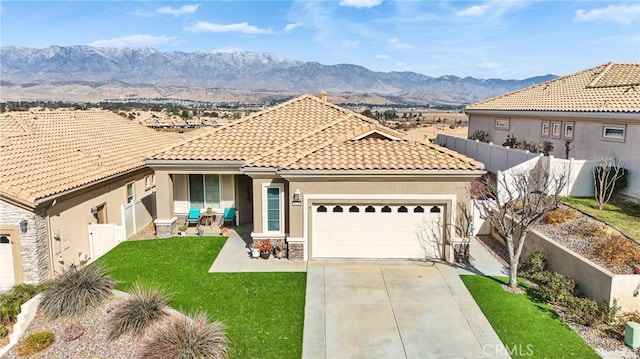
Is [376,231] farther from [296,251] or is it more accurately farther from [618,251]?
[618,251]

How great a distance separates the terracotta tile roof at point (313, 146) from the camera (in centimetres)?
1474

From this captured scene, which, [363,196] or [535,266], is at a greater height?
[363,196]

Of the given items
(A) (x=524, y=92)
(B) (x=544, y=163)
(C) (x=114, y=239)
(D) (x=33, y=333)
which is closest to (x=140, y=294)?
(D) (x=33, y=333)

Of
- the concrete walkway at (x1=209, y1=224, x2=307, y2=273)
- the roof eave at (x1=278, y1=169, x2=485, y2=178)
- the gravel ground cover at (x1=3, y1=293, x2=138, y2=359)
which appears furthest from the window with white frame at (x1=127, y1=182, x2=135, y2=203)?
the gravel ground cover at (x1=3, y1=293, x2=138, y2=359)

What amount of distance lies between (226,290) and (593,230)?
1146 centimetres

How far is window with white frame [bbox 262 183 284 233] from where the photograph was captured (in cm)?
1570

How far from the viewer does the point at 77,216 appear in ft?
50.9

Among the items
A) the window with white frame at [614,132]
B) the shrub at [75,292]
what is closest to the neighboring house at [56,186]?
the shrub at [75,292]

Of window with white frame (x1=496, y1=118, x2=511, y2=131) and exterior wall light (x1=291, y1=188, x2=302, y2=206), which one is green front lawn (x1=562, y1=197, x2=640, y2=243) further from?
window with white frame (x1=496, y1=118, x2=511, y2=131)

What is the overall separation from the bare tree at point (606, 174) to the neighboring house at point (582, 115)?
38cm

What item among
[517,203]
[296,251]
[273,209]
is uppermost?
[273,209]

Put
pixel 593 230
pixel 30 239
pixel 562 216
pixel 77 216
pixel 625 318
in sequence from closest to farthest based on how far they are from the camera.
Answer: pixel 625 318 < pixel 30 239 < pixel 593 230 < pixel 77 216 < pixel 562 216

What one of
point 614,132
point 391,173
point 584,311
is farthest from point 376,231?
point 614,132

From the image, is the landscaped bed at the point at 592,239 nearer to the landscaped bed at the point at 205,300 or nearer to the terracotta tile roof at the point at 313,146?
the terracotta tile roof at the point at 313,146
